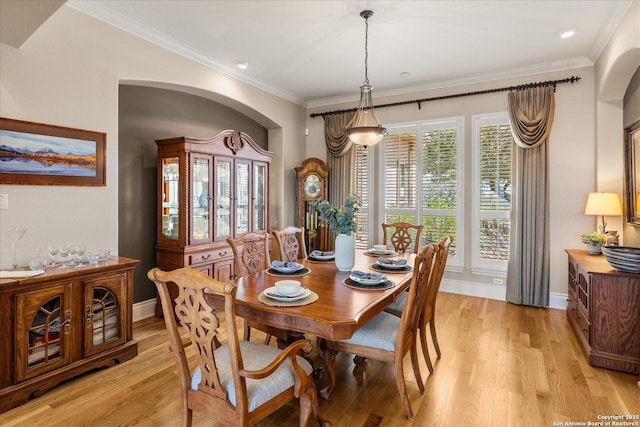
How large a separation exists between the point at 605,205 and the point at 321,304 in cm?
339

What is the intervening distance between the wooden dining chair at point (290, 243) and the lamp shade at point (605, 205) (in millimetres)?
3079

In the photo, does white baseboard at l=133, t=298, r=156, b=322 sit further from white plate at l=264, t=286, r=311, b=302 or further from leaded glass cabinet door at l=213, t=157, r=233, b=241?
white plate at l=264, t=286, r=311, b=302

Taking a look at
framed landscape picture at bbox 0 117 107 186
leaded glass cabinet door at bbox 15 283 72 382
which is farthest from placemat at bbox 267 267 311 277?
framed landscape picture at bbox 0 117 107 186

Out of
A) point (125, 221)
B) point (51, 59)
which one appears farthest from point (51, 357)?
point (51, 59)

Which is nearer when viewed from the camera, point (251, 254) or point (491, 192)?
point (251, 254)

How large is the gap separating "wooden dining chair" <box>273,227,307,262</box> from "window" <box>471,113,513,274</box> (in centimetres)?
251

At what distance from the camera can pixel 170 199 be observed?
381 centimetres

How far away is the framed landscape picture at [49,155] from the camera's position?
248 cm

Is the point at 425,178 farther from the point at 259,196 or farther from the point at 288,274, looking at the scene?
the point at 288,274

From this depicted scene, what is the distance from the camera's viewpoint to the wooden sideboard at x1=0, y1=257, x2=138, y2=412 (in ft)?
7.15

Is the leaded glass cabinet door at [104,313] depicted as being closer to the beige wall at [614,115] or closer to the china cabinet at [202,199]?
the china cabinet at [202,199]

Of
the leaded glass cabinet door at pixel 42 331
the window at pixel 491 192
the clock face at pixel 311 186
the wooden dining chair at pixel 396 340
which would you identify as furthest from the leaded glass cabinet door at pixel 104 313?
the window at pixel 491 192

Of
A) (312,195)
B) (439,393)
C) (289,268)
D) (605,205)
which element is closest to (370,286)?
(289,268)

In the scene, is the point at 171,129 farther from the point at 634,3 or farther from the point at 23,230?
the point at 634,3
